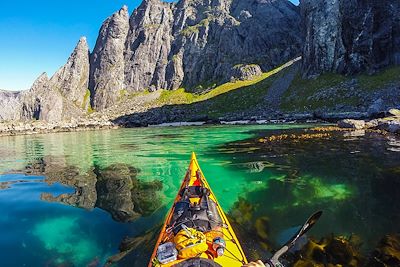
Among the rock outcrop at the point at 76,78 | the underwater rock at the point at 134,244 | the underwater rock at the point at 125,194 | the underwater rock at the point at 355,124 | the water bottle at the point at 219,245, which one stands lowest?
the underwater rock at the point at 134,244

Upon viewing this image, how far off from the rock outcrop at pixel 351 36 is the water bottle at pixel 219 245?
88361 mm

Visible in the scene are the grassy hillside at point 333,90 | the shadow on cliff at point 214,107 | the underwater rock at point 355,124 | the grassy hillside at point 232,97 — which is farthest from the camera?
the grassy hillside at point 232,97

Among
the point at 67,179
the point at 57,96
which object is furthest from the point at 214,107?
the point at 67,179

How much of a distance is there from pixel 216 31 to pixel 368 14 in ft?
293

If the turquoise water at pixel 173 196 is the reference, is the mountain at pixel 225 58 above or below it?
above

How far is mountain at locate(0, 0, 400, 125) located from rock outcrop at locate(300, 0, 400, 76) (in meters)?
0.26

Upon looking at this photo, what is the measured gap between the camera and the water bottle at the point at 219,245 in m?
7.15

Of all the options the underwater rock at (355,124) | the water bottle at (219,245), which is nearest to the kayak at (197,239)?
the water bottle at (219,245)

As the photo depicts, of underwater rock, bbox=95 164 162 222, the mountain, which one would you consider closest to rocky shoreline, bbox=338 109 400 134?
the mountain

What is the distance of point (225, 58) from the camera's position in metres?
147

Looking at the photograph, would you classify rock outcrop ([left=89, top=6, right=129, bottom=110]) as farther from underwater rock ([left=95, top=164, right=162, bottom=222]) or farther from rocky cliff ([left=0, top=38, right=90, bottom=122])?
underwater rock ([left=95, top=164, right=162, bottom=222])

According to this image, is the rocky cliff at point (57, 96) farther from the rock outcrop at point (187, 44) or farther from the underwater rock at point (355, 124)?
the underwater rock at point (355, 124)

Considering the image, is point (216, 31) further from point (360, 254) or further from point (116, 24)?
point (360, 254)

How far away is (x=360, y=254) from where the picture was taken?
957 centimetres
